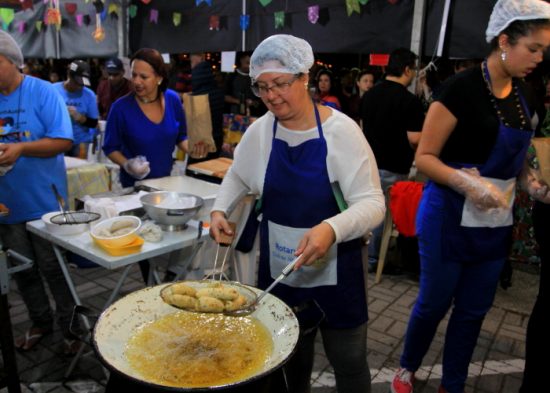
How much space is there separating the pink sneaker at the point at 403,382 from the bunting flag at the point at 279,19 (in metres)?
4.26

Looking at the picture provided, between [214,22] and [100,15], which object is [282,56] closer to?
[214,22]

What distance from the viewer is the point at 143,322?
5.04 feet

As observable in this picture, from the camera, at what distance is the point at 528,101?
Result: 2.17 m

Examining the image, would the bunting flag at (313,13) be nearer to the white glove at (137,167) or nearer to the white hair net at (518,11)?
the white glove at (137,167)

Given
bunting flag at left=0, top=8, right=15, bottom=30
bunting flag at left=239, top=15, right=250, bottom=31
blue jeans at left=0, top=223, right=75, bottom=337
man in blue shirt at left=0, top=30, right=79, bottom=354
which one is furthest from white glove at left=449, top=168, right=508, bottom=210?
bunting flag at left=0, top=8, right=15, bottom=30

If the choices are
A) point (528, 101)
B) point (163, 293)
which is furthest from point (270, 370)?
point (528, 101)

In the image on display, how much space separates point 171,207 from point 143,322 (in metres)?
1.11

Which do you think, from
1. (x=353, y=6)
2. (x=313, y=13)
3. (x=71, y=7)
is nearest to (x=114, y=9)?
(x=71, y=7)

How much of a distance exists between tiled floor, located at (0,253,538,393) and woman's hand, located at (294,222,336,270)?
1.55 m

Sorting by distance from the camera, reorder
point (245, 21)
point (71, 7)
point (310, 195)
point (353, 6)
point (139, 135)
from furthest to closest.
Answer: point (71, 7) < point (245, 21) < point (353, 6) < point (139, 135) < point (310, 195)

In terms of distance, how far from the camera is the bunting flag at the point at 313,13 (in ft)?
16.8

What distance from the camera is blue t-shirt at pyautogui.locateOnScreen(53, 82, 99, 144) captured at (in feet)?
16.8

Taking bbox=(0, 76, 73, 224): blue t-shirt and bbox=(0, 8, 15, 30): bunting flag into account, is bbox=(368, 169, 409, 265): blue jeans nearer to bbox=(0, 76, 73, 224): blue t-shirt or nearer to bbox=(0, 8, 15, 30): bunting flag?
bbox=(0, 76, 73, 224): blue t-shirt

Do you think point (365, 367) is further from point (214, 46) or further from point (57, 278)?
point (214, 46)
